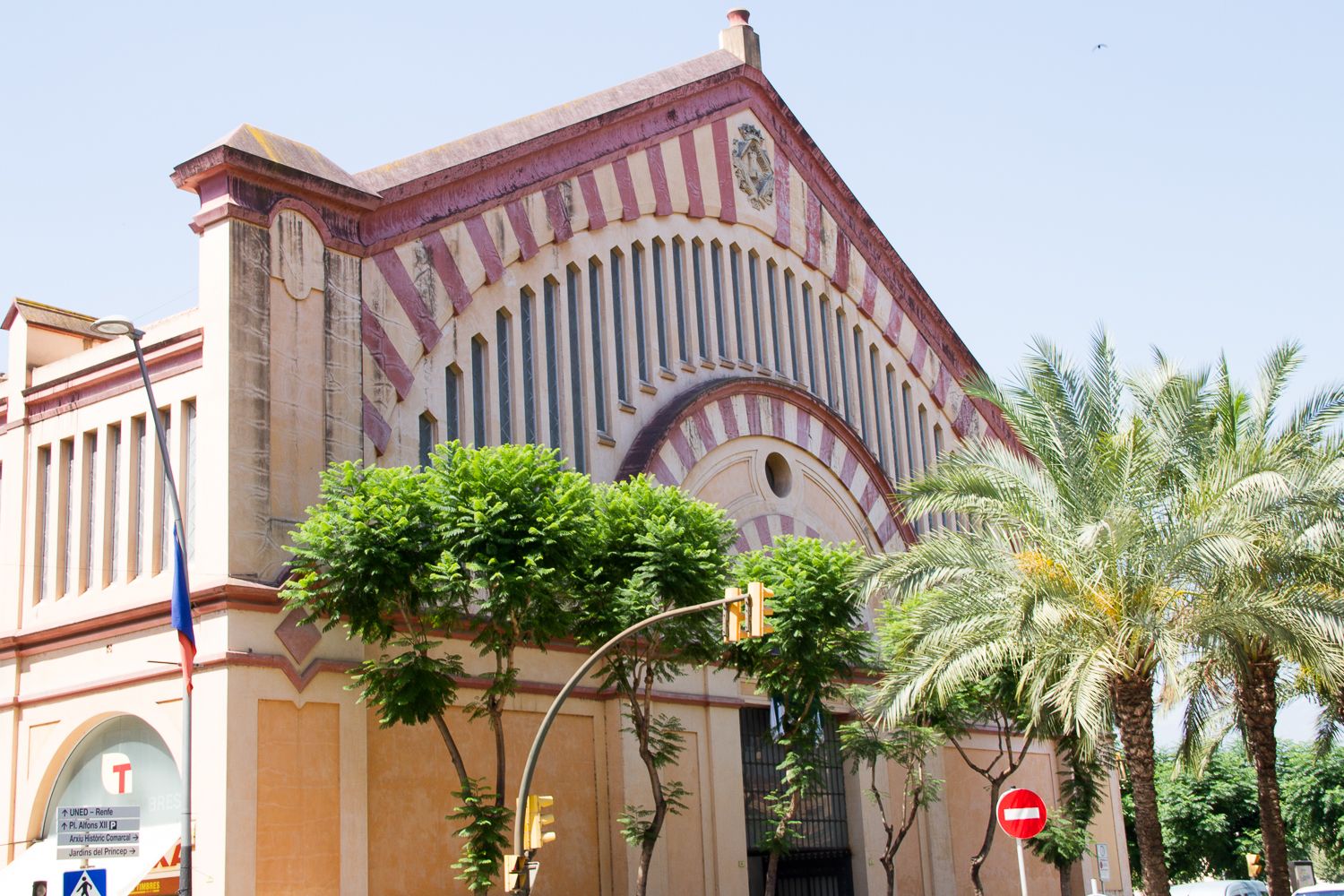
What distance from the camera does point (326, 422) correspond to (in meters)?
21.9

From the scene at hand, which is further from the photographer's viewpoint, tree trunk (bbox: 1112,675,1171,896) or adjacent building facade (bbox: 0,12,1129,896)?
adjacent building facade (bbox: 0,12,1129,896)

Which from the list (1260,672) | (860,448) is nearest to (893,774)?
(860,448)

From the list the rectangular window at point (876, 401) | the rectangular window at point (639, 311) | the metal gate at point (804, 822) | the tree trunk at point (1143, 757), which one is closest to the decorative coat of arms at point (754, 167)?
the rectangular window at point (639, 311)

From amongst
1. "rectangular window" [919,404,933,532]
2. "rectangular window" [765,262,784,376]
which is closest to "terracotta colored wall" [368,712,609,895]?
"rectangular window" [765,262,784,376]

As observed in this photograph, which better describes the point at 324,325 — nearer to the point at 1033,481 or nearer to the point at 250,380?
the point at 250,380

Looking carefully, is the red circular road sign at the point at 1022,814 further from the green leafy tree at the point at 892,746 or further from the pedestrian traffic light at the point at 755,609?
the green leafy tree at the point at 892,746

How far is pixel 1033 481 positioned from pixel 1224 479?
2679 mm

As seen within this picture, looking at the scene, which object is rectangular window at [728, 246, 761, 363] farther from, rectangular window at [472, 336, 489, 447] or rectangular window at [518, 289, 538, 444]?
rectangular window at [472, 336, 489, 447]

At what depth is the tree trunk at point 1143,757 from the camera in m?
20.1

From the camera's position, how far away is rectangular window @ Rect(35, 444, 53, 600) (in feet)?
75.8

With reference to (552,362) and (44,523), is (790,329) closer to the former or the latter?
(552,362)

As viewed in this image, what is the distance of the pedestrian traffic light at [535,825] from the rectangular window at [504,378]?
7.66 m

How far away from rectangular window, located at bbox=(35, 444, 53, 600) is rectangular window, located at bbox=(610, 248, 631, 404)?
964 cm

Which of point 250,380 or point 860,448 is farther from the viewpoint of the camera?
point 860,448
